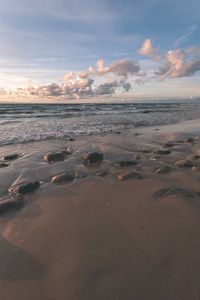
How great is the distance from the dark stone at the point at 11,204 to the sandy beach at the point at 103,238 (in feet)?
0.30

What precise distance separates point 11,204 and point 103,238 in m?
1.89

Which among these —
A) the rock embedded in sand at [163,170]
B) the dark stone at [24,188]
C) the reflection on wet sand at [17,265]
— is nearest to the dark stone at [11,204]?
the dark stone at [24,188]

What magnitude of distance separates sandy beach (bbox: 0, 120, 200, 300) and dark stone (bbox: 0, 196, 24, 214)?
92 mm

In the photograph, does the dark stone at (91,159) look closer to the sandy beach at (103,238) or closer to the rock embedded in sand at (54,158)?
the sandy beach at (103,238)

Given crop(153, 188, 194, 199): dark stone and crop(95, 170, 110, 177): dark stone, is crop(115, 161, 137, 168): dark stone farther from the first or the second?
crop(153, 188, 194, 199): dark stone

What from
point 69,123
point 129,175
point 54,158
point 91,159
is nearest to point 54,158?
point 54,158

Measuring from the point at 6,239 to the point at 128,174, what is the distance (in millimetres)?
2827

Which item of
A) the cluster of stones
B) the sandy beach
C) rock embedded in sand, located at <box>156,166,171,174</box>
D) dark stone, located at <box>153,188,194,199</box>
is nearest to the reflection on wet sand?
the sandy beach

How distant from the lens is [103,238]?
7.13 feet

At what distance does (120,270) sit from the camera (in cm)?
174

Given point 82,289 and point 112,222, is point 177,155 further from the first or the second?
point 82,289

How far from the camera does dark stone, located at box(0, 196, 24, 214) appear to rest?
2753 millimetres

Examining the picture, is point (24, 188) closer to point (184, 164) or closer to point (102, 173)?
point (102, 173)

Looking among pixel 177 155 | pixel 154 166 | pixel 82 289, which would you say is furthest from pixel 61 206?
pixel 177 155
